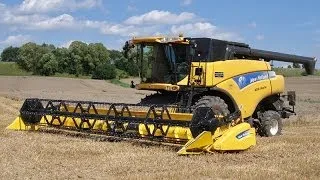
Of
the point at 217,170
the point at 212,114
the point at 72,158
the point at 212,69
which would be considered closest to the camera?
the point at 217,170

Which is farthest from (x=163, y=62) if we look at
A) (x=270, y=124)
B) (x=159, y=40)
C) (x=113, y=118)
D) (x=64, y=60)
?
(x=64, y=60)

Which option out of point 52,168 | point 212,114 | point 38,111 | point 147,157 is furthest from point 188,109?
point 38,111

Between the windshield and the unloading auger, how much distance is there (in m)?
1.26

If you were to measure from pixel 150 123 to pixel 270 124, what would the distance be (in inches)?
149

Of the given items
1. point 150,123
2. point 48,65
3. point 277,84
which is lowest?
point 48,65

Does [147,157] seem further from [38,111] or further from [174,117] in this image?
[38,111]

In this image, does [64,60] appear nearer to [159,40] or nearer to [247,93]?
[159,40]

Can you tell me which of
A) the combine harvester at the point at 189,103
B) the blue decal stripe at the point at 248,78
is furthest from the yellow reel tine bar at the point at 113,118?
the blue decal stripe at the point at 248,78

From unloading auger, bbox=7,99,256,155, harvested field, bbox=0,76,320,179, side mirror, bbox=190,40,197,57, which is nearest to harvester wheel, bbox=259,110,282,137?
harvested field, bbox=0,76,320,179

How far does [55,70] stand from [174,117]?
7218cm

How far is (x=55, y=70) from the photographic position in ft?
266

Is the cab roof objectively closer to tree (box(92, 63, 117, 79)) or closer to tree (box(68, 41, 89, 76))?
tree (box(92, 63, 117, 79))

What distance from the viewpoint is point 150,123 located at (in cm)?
1077

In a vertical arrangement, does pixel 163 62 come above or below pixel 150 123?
above
